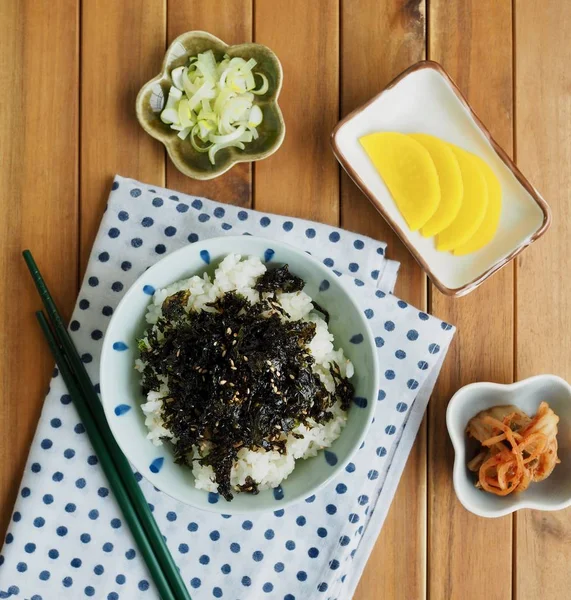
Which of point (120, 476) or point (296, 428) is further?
point (120, 476)

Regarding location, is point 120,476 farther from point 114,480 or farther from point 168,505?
point 168,505

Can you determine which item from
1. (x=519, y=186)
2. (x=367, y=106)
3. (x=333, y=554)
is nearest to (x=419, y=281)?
(x=519, y=186)

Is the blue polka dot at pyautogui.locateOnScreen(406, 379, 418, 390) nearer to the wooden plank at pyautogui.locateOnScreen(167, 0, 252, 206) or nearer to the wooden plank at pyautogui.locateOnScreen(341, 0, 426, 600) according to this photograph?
the wooden plank at pyautogui.locateOnScreen(341, 0, 426, 600)

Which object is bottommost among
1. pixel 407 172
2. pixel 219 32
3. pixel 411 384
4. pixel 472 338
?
pixel 411 384

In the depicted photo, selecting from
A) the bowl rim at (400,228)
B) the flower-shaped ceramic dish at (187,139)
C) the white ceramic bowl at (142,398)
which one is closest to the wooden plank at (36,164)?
the flower-shaped ceramic dish at (187,139)

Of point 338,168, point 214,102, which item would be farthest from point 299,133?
point 214,102

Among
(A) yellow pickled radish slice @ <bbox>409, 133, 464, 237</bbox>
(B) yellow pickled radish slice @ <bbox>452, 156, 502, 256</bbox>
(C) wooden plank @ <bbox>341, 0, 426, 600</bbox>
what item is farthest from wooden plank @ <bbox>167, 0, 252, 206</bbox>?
(B) yellow pickled radish slice @ <bbox>452, 156, 502, 256</bbox>

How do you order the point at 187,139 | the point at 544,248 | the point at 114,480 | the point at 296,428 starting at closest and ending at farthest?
the point at 296,428, the point at 114,480, the point at 187,139, the point at 544,248
